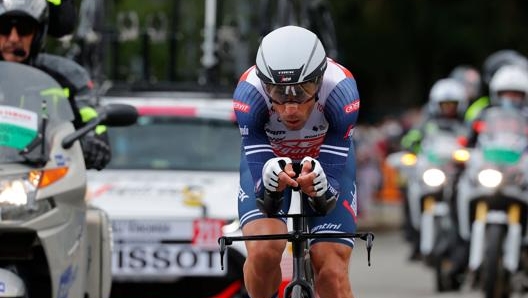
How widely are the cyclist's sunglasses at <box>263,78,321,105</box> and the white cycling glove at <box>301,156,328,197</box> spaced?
309 mm

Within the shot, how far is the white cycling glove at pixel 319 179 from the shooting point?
26.2 ft

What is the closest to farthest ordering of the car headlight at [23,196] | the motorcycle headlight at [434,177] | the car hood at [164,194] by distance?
the car headlight at [23,196] → the car hood at [164,194] → the motorcycle headlight at [434,177]

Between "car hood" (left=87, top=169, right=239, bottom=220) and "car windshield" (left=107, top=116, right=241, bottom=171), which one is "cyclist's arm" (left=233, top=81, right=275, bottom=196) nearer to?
"car hood" (left=87, top=169, right=239, bottom=220)

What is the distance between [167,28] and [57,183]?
11.1 meters

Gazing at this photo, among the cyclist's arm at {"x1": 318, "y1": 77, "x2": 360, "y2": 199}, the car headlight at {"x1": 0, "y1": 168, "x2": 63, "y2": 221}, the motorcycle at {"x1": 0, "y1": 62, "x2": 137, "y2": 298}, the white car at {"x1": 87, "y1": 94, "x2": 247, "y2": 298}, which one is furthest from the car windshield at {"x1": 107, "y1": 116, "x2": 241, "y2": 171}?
the car headlight at {"x1": 0, "y1": 168, "x2": 63, "y2": 221}

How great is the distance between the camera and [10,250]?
835 cm

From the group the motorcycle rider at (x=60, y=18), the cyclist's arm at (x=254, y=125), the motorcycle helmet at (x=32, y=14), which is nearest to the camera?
the cyclist's arm at (x=254, y=125)

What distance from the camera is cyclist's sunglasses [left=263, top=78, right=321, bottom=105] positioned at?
815cm

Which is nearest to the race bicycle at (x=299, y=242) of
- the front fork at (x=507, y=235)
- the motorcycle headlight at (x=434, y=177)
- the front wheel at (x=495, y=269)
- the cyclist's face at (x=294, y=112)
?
the cyclist's face at (x=294, y=112)

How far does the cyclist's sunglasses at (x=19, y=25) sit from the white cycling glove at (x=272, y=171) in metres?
1.96

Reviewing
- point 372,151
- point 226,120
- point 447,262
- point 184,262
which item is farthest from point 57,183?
point 372,151

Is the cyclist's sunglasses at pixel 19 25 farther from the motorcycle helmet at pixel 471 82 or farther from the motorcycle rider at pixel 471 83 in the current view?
the motorcycle helmet at pixel 471 82

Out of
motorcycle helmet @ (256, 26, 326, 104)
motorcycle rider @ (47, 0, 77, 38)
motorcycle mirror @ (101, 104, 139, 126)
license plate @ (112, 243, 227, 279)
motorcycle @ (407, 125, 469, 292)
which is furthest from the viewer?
motorcycle @ (407, 125, 469, 292)

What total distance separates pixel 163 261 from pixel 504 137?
4.19 meters
